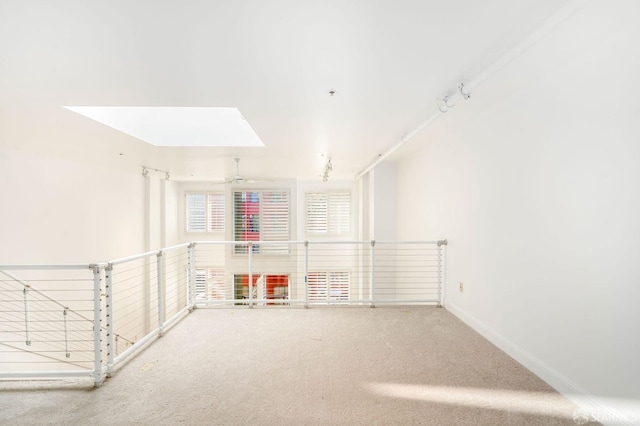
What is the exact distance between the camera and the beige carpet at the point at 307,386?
1730 mm

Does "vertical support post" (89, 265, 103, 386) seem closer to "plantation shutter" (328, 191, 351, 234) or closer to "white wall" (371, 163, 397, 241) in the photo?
"white wall" (371, 163, 397, 241)

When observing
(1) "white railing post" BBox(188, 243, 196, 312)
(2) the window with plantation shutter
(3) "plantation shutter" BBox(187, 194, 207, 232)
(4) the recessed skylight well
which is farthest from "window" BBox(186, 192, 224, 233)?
(1) "white railing post" BBox(188, 243, 196, 312)

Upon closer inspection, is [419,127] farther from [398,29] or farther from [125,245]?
[125,245]

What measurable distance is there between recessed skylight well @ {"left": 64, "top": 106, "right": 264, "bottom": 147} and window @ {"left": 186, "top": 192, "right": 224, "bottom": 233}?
14.5 feet

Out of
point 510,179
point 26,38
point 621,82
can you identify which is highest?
point 26,38

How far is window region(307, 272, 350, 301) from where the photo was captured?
25.6 feet

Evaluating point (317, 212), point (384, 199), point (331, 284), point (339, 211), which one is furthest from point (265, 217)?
point (384, 199)

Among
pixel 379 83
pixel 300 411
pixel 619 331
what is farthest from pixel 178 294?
pixel 619 331

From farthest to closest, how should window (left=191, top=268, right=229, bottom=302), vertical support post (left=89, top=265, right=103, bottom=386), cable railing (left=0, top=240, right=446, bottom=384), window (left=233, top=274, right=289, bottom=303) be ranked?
window (left=191, top=268, right=229, bottom=302)
window (left=233, top=274, right=289, bottom=303)
cable railing (left=0, top=240, right=446, bottom=384)
vertical support post (left=89, top=265, right=103, bottom=386)

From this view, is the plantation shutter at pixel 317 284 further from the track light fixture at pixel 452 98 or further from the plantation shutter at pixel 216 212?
the track light fixture at pixel 452 98

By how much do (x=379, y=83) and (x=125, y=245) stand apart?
6079 mm

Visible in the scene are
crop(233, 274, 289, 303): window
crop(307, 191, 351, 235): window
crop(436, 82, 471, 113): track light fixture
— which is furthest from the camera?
crop(307, 191, 351, 235): window

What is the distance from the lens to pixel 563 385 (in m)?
1.92

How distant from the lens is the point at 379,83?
2133mm
